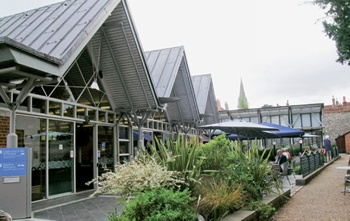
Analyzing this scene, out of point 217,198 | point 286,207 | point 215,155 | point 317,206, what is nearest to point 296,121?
point 317,206

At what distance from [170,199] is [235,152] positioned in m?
3.75

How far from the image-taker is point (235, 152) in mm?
7914

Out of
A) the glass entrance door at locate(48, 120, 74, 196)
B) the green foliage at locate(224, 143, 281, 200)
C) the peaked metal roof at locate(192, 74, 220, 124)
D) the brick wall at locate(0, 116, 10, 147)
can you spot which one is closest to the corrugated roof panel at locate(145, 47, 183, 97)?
the peaked metal roof at locate(192, 74, 220, 124)

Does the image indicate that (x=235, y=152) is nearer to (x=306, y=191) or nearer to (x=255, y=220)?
(x=255, y=220)

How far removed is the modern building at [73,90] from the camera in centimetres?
731

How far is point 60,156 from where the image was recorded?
9.99m

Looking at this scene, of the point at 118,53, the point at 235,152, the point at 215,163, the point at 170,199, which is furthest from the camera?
the point at 118,53

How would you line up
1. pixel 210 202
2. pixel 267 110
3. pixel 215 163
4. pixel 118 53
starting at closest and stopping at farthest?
1. pixel 210 202
2. pixel 215 163
3. pixel 118 53
4. pixel 267 110

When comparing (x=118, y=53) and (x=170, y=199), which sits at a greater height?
(x=118, y=53)

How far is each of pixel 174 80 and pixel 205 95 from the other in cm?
739

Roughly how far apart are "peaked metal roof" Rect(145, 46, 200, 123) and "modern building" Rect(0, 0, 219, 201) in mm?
411

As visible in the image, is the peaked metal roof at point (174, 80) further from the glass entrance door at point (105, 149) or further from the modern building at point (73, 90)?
the glass entrance door at point (105, 149)

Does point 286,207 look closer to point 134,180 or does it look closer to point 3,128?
point 134,180

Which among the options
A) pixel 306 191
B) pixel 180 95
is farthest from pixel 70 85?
pixel 180 95
